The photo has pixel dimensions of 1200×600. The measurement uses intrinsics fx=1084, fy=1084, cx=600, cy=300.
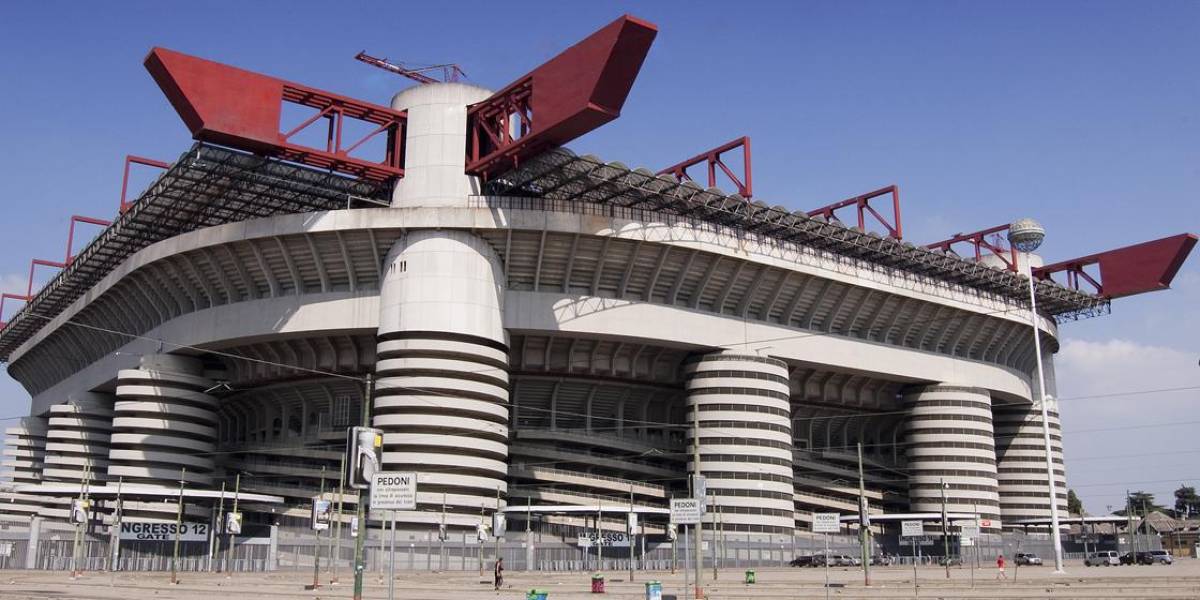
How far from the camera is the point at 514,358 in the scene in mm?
78312

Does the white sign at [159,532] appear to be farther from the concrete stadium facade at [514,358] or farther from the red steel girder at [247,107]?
the red steel girder at [247,107]

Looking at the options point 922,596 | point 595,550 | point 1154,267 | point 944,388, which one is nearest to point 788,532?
A: point 595,550

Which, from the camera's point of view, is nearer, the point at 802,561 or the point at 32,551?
the point at 32,551

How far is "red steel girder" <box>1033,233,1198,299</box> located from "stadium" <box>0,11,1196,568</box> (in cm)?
31

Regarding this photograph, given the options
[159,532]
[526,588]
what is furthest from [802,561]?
[159,532]

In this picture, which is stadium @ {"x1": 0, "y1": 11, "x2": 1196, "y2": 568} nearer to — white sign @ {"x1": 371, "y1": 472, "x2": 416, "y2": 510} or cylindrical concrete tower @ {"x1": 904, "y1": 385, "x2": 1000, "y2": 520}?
cylindrical concrete tower @ {"x1": 904, "y1": 385, "x2": 1000, "y2": 520}

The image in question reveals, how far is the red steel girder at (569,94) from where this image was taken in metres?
57.2

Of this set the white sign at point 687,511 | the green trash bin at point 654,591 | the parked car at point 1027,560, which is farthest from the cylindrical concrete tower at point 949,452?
the green trash bin at point 654,591

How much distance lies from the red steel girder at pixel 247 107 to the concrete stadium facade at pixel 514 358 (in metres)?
3.84

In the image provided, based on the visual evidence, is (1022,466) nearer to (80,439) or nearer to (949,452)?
(949,452)

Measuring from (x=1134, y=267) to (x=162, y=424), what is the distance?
285 feet

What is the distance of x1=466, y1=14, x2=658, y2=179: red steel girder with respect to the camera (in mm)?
57156

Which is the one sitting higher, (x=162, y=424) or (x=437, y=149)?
(x=437, y=149)

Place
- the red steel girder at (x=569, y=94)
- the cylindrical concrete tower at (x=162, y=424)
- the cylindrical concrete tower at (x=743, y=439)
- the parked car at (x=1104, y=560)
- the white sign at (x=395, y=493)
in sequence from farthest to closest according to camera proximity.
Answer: the parked car at (x=1104, y=560) < the cylindrical concrete tower at (x=162, y=424) < the cylindrical concrete tower at (x=743, y=439) < the red steel girder at (x=569, y=94) < the white sign at (x=395, y=493)
